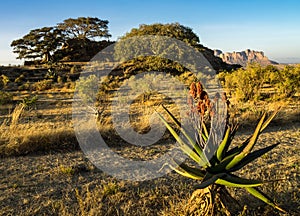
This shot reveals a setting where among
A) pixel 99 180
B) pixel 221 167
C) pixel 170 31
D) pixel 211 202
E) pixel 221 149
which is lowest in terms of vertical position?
pixel 99 180

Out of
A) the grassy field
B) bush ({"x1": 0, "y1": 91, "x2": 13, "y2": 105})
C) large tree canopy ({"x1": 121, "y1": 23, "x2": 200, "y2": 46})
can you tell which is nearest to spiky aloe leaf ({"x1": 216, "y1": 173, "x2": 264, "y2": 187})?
the grassy field

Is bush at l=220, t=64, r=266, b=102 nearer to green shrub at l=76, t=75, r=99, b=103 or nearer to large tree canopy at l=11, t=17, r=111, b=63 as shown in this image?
green shrub at l=76, t=75, r=99, b=103

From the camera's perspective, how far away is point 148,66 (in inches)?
1060

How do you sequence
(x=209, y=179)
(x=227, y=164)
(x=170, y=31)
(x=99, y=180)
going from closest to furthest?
1. (x=209, y=179)
2. (x=227, y=164)
3. (x=99, y=180)
4. (x=170, y=31)

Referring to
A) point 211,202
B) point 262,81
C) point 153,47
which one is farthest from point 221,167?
point 153,47

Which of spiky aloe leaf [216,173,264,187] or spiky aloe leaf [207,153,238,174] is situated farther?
spiky aloe leaf [207,153,238,174]

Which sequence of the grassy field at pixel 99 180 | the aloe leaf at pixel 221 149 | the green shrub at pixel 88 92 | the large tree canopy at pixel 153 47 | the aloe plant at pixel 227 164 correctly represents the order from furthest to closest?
the large tree canopy at pixel 153 47, the green shrub at pixel 88 92, the grassy field at pixel 99 180, the aloe leaf at pixel 221 149, the aloe plant at pixel 227 164

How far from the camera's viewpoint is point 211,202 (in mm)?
2449

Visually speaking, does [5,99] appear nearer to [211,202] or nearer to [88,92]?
[88,92]

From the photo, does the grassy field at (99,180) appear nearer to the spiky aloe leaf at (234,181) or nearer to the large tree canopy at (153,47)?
the spiky aloe leaf at (234,181)

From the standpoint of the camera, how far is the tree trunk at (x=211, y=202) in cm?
248

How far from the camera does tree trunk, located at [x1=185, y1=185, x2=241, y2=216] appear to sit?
2.48 m

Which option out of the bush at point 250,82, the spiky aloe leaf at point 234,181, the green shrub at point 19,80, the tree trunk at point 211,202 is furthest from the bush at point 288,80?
the green shrub at point 19,80

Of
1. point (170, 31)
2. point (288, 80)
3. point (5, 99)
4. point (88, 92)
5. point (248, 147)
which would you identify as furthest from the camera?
point (170, 31)
